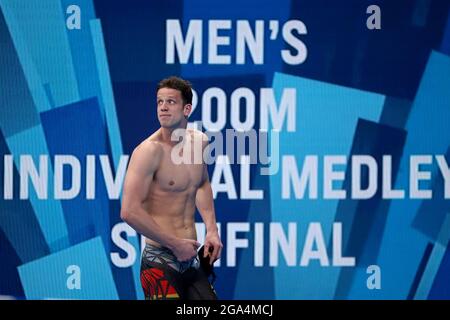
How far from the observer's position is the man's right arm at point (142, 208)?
5.01 meters

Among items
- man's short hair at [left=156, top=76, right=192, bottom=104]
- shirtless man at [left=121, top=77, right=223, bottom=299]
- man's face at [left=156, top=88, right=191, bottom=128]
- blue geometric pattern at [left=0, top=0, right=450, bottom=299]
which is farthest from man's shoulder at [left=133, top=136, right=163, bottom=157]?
blue geometric pattern at [left=0, top=0, right=450, bottom=299]

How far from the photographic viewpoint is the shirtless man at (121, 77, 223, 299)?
16.5 ft

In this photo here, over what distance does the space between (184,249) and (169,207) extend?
0.95 ft

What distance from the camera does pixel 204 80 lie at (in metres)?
6.33

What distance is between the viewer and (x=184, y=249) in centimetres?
502

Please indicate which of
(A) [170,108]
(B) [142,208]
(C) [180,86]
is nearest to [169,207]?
(B) [142,208]

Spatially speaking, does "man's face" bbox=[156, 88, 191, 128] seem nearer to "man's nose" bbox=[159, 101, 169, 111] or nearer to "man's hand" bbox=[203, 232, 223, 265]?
"man's nose" bbox=[159, 101, 169, 111]

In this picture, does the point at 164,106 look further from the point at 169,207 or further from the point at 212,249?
the point at 212,249

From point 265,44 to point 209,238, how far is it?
1.70m

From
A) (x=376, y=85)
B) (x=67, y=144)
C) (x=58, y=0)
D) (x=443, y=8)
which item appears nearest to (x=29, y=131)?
(x=67, y=144)

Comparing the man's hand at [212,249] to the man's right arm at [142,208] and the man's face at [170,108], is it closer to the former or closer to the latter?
the man's right arm at [142,208]

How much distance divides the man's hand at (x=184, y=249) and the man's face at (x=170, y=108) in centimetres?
70
